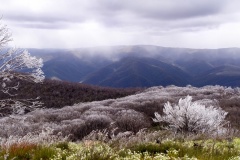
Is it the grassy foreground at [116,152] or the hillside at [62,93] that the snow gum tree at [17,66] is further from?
the hillside at [62,93]

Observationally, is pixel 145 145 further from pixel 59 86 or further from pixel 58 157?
pixel 59 86

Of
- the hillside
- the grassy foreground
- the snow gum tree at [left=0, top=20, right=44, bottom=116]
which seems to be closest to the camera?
the grassy foreground

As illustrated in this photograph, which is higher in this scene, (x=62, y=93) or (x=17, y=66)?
(x=17, y=66)

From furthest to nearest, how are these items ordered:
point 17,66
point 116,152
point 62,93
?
point 62,93 < point 17,66 < point 116,152

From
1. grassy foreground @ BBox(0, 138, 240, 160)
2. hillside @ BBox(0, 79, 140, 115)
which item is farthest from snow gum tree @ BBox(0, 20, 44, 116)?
hillside @ BBox(0, 79, 140, 115)

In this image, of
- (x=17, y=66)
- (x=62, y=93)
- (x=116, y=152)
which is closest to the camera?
(x=116, y=152)

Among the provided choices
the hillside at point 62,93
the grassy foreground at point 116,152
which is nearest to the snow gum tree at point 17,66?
the grassy foreground at point 116,152

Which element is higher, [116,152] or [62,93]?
[116,152]

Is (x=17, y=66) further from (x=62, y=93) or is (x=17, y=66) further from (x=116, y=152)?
(x=62, y=93)

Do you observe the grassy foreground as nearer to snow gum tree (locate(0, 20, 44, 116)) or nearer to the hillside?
snow gum tree (locate(0, 20, 44, 116))

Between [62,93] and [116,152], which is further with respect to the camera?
[62,93]

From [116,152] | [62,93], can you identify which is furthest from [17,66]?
[62,93]

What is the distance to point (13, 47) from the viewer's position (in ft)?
48.1

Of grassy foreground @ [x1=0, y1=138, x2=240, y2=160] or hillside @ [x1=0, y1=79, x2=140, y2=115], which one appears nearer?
grassy foreground @ [x1=0, y1=138, x2=240, y2=160]
